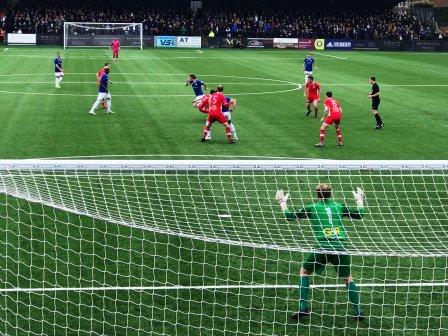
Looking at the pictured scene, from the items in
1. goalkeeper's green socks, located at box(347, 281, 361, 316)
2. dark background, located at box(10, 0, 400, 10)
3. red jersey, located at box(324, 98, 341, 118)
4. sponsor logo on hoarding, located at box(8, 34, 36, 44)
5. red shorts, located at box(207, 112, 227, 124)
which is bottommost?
goalkeeper's green socks, located at box(347, 281, 361, 316)

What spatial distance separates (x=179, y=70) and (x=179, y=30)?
2792 centimetres

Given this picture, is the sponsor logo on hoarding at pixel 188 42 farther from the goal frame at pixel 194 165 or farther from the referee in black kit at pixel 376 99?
the goal frame at pixel 194 165

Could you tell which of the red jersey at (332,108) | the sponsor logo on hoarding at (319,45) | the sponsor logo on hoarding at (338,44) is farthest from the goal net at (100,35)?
the red jersey at (332,108)

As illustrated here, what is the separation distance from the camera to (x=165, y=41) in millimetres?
75188

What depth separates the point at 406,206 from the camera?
17141 millimetres

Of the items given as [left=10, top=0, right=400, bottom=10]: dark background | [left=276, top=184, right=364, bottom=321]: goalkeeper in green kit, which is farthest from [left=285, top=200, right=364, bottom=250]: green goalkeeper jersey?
[left=10, top=0, right=400, bottom=10]: dark background

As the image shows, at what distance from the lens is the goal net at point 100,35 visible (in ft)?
236

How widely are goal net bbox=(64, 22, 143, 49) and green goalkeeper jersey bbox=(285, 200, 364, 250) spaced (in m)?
61.8

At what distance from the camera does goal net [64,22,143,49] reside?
236 feet

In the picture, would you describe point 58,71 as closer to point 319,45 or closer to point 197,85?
point 197,85

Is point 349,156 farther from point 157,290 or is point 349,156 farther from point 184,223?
point 157,290

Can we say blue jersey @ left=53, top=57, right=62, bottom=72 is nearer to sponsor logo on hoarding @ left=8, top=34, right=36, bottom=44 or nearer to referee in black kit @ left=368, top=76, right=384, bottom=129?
referee in black kit @ left=368, top=76, right=384, bottom=129

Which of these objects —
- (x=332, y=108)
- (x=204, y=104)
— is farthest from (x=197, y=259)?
(x=204, y=104)

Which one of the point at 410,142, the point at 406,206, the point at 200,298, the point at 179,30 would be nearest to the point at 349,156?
the point at 410,142
